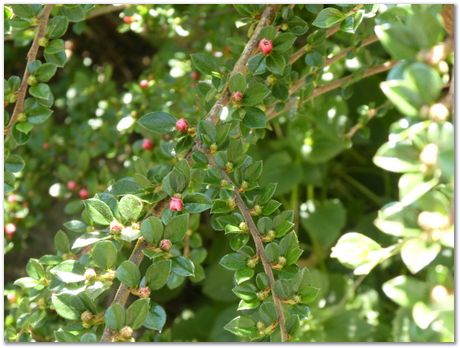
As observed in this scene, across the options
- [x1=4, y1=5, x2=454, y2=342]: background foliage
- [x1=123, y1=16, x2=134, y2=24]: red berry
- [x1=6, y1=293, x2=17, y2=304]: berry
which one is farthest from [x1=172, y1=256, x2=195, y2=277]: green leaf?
[x1=123, y1=16, x2=134, y2=24]: red berry

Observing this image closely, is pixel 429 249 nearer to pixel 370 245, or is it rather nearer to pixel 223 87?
pixel 370 245

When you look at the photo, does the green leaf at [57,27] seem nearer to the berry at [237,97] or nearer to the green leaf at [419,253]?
the berry at [237,97]

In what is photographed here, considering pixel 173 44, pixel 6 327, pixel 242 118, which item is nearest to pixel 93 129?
pixel 173 44

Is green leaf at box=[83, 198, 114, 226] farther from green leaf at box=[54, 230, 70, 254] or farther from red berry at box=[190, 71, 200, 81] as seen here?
red berry at box=[190, 71, 200, 81]

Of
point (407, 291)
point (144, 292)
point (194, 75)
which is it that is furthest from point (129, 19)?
point (407, 291)

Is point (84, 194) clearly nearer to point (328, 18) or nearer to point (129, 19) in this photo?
point (129, 19)
